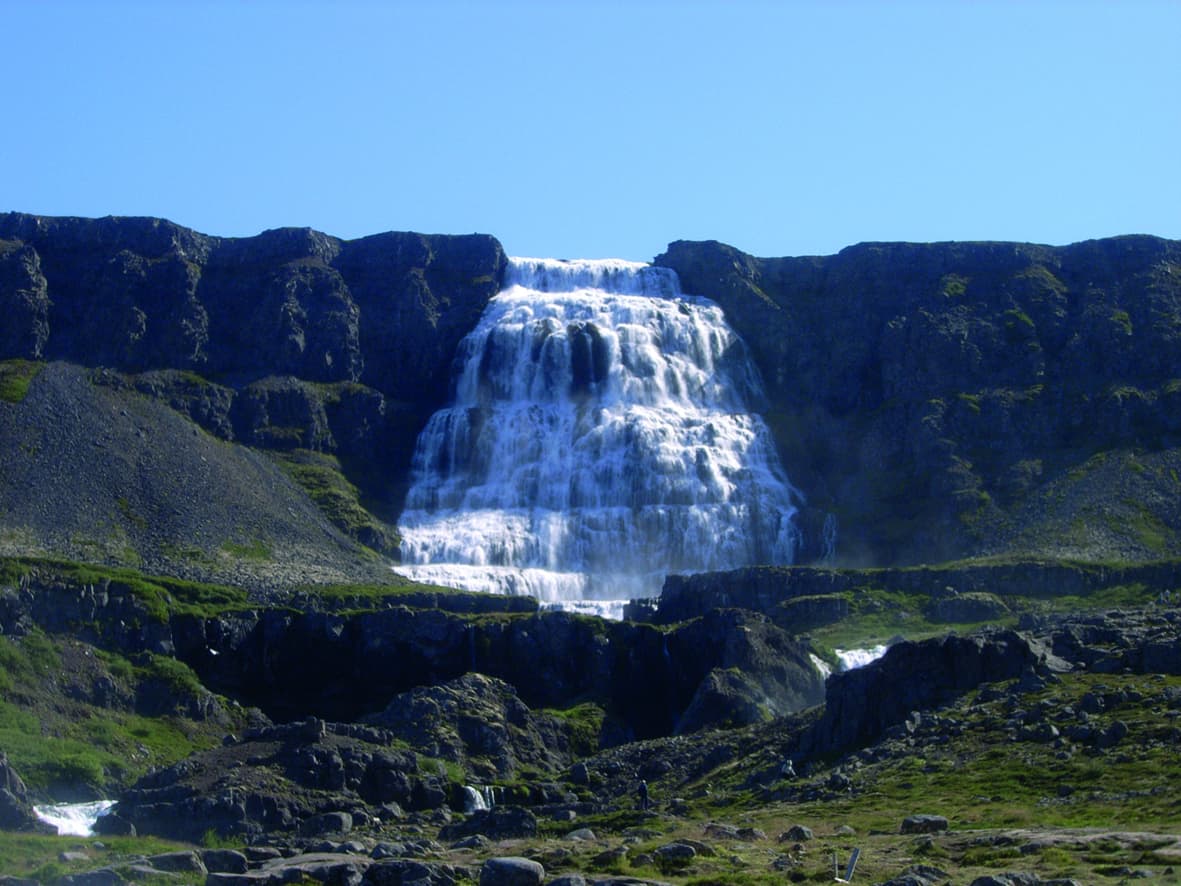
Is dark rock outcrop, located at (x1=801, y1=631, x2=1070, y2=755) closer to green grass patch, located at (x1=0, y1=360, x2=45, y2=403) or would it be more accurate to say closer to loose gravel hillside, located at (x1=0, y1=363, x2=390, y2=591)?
loose gravel hillside, located at (x1=0, y1=363, x2=390, y2=591)

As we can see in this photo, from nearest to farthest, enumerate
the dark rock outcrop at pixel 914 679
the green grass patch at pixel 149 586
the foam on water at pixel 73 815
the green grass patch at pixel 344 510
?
1. the dark rock outcrop at pixel 914 679
2. the foam on water at pixel 73 815
3. the green grass patch at pixel 149 586
4. the green grass patch at pixel 344 510

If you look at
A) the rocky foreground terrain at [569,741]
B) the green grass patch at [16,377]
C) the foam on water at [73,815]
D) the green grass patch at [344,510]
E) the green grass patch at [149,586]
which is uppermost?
the green grass patch at [16,377]

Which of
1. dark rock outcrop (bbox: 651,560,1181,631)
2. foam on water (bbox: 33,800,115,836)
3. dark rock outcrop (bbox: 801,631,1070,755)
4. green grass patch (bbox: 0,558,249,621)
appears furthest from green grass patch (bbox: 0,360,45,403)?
dark rock outcrop (bbox: 801,631,1070,755)

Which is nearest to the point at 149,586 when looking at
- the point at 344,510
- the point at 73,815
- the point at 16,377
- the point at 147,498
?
the point at 147,498

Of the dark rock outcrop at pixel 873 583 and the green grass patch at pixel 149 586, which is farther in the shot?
the dark rock outcrop at pixel 873 583

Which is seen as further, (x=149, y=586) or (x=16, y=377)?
(x=16, y=377)

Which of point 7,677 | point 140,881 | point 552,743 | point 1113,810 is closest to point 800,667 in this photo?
point 552,743

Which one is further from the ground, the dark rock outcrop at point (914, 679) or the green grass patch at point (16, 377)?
the green grass patch at point (16, 377)

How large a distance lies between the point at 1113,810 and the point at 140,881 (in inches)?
1497

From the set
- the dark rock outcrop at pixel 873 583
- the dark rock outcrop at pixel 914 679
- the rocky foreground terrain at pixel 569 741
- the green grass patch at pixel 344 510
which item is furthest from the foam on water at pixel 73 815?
the green grass patch at pixel 344 510

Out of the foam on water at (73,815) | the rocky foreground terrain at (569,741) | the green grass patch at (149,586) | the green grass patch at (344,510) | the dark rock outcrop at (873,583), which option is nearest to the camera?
the rocky foreground terrain at (569,741)

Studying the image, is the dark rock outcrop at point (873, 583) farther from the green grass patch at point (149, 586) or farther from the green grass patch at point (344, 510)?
the green grass patch at point (149, 586)

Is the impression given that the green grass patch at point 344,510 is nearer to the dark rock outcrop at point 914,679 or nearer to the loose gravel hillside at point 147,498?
the loose gravel hillside at point 147,498

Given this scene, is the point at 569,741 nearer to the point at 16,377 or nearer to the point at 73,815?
the point at 73,815
